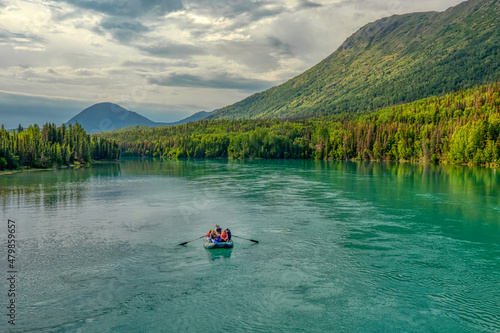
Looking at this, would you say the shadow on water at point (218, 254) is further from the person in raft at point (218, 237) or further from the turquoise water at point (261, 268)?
the person in raft at point (218, 237)

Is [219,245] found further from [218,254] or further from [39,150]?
[39,150]

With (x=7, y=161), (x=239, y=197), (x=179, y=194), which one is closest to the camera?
(x=239, y=197)

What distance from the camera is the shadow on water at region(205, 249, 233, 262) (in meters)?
33.9

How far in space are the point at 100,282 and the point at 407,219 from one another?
127 feet

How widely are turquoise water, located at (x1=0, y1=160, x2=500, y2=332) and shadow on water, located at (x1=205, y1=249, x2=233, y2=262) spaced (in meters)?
0.20

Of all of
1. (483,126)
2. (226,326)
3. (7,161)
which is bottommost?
(226,326)

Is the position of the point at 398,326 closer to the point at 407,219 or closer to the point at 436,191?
the point at 407,219

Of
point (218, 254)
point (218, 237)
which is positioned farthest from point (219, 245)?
point (218, 254)

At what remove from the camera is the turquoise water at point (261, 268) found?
2253cm

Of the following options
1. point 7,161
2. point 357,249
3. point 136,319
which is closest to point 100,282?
point 136,319

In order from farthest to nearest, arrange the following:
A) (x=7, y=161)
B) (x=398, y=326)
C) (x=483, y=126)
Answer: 1. (x=483, y=126)
2. (x=7, y=161)
3. (x=398, y=326)

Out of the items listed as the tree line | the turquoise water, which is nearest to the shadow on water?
the turquoise water

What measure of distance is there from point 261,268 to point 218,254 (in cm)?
557

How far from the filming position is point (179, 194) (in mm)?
75000
